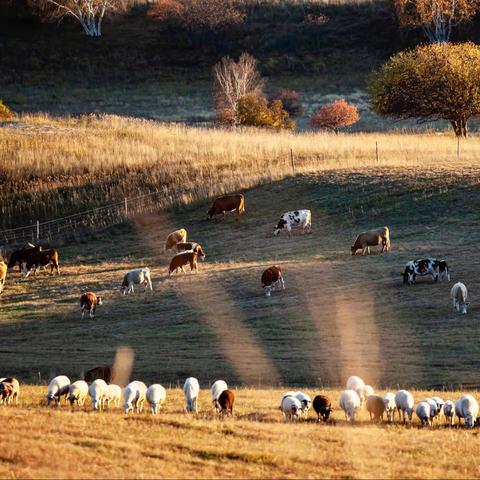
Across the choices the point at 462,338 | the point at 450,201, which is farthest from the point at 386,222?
the point at 462,338

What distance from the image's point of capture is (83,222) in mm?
57031

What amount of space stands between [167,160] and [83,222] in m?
10.1

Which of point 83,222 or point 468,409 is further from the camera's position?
point 83,222

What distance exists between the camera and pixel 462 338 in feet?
100

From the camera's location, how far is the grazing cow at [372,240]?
42.7m

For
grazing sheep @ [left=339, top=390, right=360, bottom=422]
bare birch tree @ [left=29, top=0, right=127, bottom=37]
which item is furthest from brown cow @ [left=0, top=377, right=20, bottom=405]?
bare birch tree @ [left=29, top=0, right=127, bottom=37]

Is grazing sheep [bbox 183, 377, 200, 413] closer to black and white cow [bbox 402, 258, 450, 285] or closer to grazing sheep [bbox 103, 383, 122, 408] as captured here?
grazing sheep [bbox 103, 383, 122, 408]

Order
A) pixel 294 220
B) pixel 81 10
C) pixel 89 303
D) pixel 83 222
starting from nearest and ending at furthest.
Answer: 1. pixel 89 303
2. pixel 294 220
3. pixel 83 222
4. pixel 81 10

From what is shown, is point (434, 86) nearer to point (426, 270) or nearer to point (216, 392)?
point (426, 270)

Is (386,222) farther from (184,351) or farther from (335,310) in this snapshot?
(184,351)

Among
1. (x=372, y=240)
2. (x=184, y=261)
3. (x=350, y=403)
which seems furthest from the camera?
(x=372, y=240)

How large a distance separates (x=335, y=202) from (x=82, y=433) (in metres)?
34.0

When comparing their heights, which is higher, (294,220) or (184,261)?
(294,220)

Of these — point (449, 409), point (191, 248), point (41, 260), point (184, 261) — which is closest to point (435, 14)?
point (191, 248)
